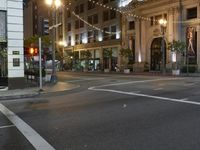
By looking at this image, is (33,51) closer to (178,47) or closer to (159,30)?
(178,47)

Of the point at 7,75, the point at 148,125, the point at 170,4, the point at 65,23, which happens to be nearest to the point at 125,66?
the point at 170,4

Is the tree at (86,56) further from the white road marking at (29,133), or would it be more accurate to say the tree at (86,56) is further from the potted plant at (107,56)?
the white road marking at (29,133)

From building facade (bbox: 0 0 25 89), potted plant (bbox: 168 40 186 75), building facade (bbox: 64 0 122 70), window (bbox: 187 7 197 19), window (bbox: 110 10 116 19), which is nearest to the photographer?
building facade (bbox: 0 0 25 89)

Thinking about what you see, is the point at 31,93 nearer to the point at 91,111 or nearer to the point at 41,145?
the point at 91,111

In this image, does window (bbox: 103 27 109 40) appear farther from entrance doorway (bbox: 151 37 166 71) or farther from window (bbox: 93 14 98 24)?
entrance doorway (bbox: 151 37 166 71)

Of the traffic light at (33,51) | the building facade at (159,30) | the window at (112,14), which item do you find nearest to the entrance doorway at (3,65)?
the traffic light at (33,51)

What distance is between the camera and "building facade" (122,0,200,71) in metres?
47.7

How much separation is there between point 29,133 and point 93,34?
212 feet

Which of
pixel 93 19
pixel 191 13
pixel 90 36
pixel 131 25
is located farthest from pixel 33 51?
pixel 90 36

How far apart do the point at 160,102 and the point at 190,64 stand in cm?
3555

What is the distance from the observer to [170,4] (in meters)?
50.9

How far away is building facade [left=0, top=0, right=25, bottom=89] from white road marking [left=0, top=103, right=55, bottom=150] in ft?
33.0

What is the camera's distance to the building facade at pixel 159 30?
47688mm

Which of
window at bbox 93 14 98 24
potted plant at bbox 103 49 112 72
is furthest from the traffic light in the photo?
window at bbox 93 14 98 24
